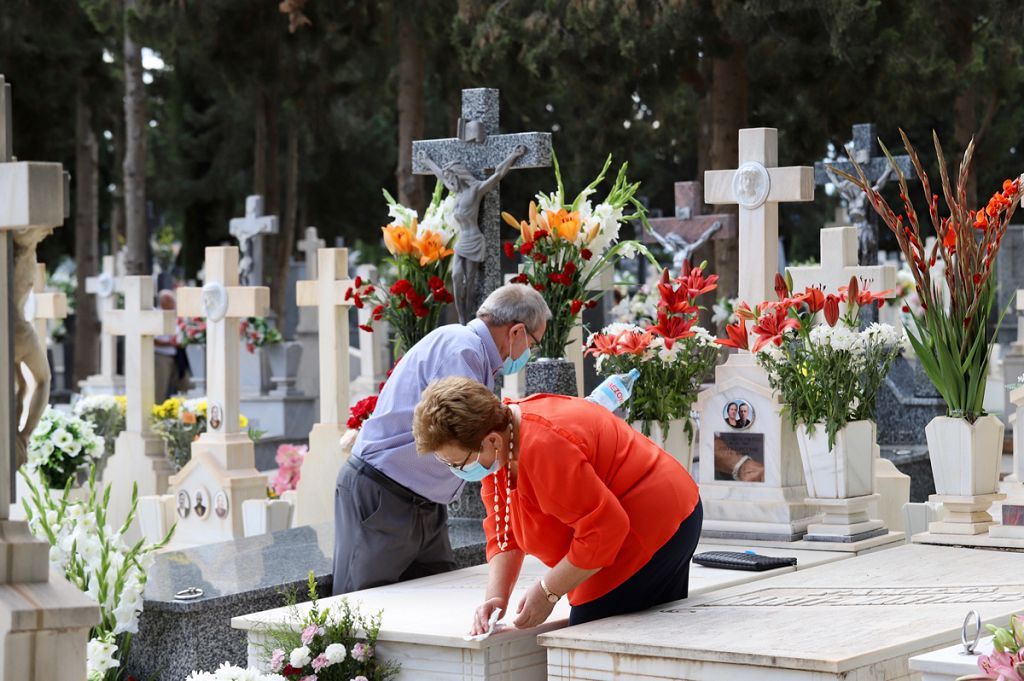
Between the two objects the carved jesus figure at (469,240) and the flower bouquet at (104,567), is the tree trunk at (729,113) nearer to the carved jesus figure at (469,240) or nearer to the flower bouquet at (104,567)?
the carved jesus figure at (469,240)

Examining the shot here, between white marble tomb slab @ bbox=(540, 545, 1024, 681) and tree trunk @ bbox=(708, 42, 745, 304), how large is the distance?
34.6 feet

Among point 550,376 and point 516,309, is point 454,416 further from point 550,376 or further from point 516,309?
point 550,376

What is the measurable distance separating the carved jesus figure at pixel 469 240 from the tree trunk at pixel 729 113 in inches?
326

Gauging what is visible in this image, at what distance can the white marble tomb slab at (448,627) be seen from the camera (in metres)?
4.69

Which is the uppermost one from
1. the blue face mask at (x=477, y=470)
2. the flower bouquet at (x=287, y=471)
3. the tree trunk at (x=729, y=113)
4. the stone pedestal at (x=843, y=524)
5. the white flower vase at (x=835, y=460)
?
the tree trunk at (x=729, y=113)

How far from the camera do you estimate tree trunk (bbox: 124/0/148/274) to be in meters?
18.5

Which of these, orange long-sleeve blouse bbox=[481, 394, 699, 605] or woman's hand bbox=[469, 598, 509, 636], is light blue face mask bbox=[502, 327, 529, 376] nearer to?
orange long-sleeve blouse bbox=[481, 394, 699, 605]

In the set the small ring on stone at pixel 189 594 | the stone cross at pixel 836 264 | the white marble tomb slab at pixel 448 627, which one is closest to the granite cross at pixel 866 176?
the stone cross at pixel 836 264

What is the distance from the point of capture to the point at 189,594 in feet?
19.1

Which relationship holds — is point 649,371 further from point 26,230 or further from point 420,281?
point 26,230

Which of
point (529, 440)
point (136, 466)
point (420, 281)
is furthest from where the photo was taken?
point (136, 466)

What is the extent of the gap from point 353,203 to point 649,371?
23.6 metres

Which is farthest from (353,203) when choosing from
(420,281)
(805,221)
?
(420,281)

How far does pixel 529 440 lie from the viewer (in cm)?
435
